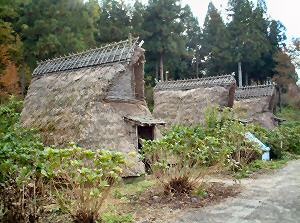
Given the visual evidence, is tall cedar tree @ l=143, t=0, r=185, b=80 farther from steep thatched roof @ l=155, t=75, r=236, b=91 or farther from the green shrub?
the green shrub

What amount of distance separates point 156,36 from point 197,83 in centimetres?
1341

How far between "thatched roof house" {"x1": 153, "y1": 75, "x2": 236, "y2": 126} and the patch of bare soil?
380 inches

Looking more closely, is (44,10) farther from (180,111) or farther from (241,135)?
(241,135)

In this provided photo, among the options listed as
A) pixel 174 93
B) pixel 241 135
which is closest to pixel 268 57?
pixel 174 93

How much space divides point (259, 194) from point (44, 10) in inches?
808

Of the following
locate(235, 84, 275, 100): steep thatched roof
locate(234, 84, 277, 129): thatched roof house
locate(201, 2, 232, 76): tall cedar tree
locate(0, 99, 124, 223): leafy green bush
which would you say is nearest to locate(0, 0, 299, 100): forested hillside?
locate(201, 2, 232, 76): tall cedar tree

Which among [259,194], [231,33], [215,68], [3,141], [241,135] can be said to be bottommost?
[259,194]

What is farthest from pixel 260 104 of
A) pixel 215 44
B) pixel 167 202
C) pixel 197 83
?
pixel 167 202

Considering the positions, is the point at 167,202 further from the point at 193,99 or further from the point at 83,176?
the point at 193,99

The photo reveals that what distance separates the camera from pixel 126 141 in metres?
10.7

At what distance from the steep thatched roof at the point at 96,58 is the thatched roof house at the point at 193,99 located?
7.00 m

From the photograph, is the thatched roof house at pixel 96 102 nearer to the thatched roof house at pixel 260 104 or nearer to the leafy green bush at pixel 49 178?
the leafy green bush at pixel 49 178

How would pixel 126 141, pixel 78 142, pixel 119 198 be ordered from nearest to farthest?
pixel 119 198 < pixel 78 142 < pixel 126 141

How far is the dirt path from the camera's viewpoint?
617 centimetres
